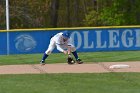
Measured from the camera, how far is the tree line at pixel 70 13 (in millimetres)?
46906

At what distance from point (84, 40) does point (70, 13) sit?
31504 millimetres

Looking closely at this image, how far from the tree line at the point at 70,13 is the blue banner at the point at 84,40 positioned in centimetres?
1813

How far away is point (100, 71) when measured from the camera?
16016 mm

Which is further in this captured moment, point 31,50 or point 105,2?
point 105,2

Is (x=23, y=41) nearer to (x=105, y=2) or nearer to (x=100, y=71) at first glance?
(x=100, y=71)

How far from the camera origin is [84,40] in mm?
26594

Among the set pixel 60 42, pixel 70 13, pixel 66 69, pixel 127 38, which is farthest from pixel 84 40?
pixel 70 13

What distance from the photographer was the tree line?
4691cm

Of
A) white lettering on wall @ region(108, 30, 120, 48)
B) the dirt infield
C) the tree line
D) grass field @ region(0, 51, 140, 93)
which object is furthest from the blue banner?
the tree line
